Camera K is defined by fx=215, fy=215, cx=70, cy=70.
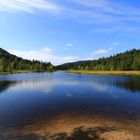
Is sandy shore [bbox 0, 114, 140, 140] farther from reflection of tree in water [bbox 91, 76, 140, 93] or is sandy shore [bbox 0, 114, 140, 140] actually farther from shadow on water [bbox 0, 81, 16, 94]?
shadow on water [bbox 0, 81, 16, 94]

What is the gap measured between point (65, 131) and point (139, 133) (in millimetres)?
6297

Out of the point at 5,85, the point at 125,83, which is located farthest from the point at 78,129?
the point at 125,83

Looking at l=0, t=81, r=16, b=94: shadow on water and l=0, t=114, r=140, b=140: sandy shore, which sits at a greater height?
l=0, t=81, r=16, b=94: shadow on water

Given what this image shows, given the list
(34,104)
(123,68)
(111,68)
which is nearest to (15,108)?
(34,104)

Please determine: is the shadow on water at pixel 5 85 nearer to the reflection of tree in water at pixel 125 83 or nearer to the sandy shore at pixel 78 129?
the reflection of tree in water at pixel 125 83

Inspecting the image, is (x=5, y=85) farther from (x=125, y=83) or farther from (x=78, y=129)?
(x=78, y=129)

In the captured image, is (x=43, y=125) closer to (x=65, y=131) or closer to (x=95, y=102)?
(x=65, y=131)

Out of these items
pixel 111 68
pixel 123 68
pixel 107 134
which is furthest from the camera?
pixel 111 68

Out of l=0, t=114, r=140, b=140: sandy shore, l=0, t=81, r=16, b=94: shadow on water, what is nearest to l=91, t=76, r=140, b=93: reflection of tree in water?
l=0, t=114, r=140, b=140: sandy shore

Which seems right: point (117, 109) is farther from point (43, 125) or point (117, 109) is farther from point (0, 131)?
point (0, 131)

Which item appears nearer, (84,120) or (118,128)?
(118,128)

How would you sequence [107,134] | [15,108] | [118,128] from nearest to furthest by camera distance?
[107,134], [118,128], [15,108]

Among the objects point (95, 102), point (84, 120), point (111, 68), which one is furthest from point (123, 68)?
point (84, 120)

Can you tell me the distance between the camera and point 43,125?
2084 cm
